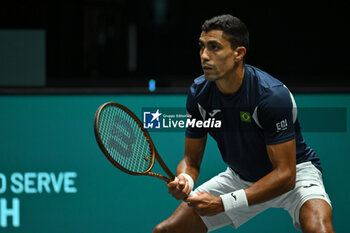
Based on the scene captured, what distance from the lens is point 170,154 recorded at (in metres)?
3.13

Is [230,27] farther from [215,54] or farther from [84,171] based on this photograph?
[84,171]

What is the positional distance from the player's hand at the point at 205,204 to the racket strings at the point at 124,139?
0.29m

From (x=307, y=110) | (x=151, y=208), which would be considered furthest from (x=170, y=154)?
(x=307, y=110)

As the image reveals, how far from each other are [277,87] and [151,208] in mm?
1045

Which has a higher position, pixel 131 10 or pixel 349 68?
pixel 131 10

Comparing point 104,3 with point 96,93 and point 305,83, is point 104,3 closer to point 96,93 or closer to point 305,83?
point 96,93

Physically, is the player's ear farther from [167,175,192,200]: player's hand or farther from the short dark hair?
[167,175,192,200]: player's hand

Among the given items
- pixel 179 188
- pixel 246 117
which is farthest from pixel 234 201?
pixel 246 117

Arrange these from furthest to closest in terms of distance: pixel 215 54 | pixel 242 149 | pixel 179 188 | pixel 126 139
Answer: pixel 126 139
pixel 242 149
pixel 215 54
pixel 179 188

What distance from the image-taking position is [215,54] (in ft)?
8.10

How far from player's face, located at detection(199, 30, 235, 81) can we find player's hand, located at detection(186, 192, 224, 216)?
0.47 meters

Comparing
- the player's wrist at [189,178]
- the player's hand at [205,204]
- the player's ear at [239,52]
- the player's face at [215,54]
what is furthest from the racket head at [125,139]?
the player's ear at [239,52]

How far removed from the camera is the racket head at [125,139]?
2.59 meters

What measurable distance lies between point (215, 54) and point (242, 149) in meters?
0.43
